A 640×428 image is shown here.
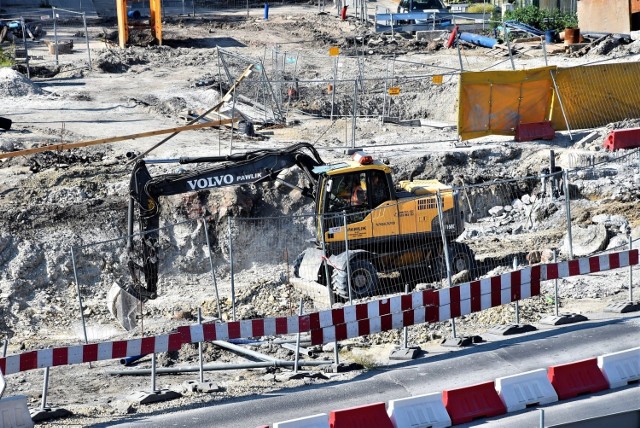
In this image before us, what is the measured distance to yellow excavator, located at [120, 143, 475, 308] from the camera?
19.4 m

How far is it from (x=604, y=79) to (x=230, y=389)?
1753cm

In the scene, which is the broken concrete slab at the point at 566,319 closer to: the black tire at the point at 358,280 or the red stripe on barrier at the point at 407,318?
the red stripe on barrier at the point at 407,318

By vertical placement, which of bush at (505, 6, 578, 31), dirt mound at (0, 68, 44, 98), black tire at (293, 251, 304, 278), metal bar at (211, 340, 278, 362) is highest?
bush at (505, 6, 578, 31)

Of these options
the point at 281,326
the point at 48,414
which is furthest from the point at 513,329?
the point at 48,414

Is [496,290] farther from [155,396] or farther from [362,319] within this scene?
[155,396]

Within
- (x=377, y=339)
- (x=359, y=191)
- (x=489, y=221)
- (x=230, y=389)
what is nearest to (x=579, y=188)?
(x=489, y=221)

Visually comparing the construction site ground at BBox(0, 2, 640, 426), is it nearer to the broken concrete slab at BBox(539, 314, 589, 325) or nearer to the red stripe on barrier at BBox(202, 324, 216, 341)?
the broken concrete slab at BBox(539, 314, 589, 325)

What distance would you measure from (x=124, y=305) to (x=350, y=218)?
4264mm

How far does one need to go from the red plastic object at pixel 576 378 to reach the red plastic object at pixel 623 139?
43.4 feet

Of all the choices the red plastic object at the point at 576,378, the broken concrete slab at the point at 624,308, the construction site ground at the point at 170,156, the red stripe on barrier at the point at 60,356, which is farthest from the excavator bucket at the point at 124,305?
the red plastic object at the point at 576,378

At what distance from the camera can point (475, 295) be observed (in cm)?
1614

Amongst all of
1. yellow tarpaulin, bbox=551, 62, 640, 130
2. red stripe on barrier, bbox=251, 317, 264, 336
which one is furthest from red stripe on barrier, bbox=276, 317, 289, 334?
yellow tarpaulin, bbox=551, 62, 640, 130

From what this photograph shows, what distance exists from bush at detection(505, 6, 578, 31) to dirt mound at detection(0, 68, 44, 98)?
1969 cm

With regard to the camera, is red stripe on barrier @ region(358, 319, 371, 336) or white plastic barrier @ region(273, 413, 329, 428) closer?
white plastic barrier @ region(273, 413, 329, 428)
